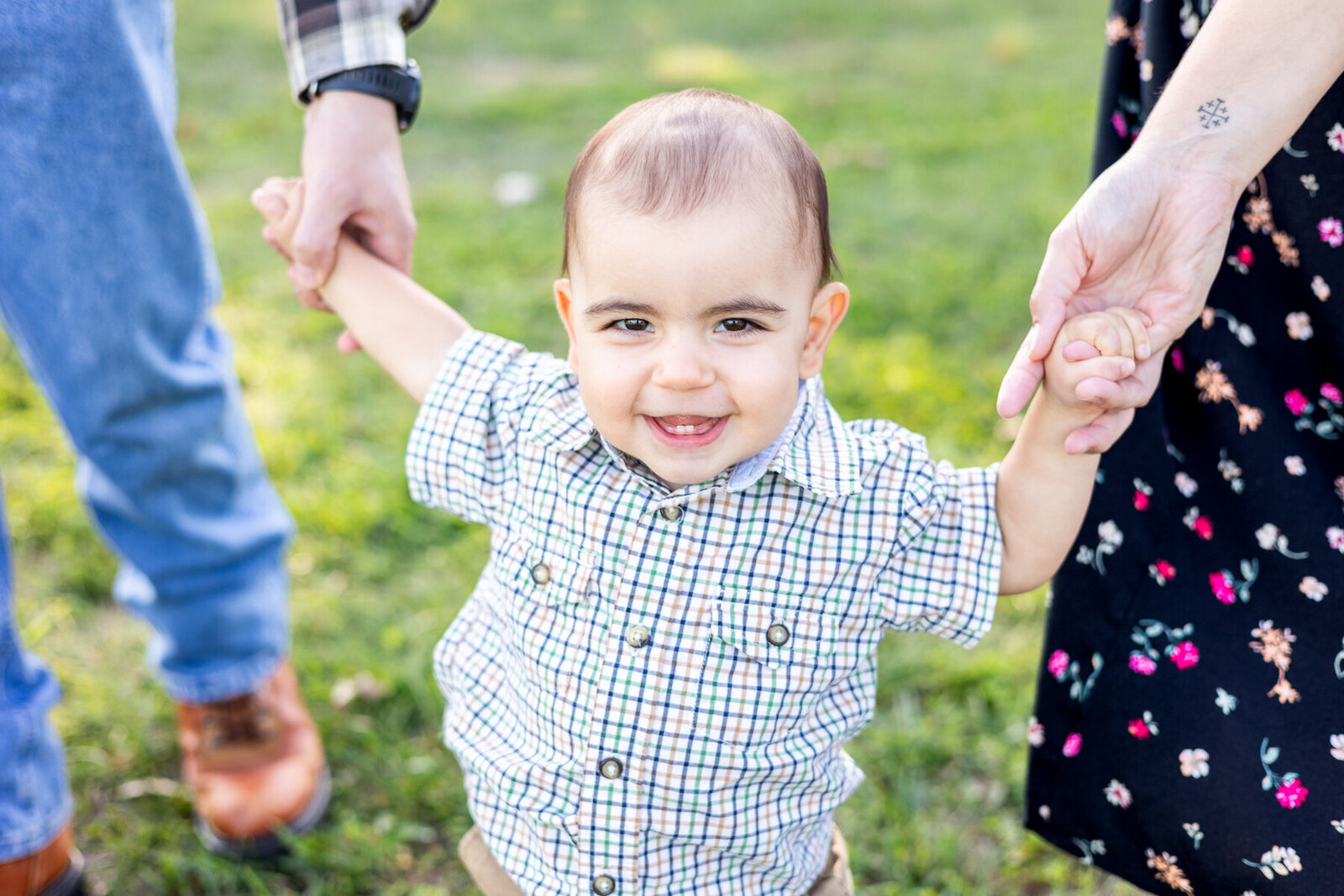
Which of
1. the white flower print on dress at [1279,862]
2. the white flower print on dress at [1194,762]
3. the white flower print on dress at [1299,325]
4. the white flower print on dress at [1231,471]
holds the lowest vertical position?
the white flower print on dress at [1279,862]

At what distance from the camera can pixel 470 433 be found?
4.97 ft

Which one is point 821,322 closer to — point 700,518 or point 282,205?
point 700,518

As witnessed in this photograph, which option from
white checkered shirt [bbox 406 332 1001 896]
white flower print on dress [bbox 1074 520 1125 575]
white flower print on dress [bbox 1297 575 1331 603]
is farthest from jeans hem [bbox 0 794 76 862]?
white flower print on dress [bbox 1297 575 1331 603]

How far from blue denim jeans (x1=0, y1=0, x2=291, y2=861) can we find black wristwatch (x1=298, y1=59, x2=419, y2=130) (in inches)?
11.8

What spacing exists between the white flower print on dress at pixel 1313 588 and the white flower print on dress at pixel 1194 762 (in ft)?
0.72

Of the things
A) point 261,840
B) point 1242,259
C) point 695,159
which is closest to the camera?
point 695,159

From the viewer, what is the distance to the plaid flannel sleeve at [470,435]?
1.52m

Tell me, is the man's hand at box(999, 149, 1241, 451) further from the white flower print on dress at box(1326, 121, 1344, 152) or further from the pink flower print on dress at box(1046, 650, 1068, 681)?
the pink flower print on dress at box(1046, 650, 1068, 681)

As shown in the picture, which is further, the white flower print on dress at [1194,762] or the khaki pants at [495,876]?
the khaki pants at [495,876]

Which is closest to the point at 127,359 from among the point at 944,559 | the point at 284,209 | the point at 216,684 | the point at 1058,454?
the point at 284,209

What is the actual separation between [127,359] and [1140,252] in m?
1.45

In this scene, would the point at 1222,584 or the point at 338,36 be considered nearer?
the point at 1222,584

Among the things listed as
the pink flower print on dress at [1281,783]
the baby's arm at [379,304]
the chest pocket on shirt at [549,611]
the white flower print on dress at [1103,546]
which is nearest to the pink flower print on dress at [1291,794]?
the pink flower print on dress at [1281,783]

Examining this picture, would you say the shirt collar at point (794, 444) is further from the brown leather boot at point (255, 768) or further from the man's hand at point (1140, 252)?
the brown leather boot at point (255, 768)
